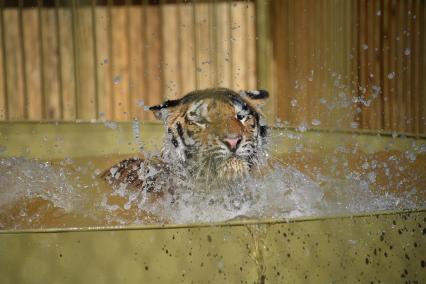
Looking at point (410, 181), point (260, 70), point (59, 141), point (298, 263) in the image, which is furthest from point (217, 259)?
point (260, 70)

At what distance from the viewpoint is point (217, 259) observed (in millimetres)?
788

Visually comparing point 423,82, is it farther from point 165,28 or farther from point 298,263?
point 298,263

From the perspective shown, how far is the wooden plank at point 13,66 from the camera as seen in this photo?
262 centimetres

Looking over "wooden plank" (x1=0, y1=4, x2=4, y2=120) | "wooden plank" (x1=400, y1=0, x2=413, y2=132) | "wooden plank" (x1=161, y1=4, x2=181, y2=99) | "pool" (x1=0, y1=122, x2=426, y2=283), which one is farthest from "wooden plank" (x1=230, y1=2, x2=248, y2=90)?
"pool" (x1=0, y1=122, x2=426, y2=283)

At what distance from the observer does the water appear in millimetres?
1154

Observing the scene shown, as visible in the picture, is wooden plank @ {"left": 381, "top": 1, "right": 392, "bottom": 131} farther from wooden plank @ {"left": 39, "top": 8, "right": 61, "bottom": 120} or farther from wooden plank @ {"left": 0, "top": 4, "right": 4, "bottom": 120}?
wooden plank @ {"left": 0, "top": 4, "right": 4, "bottom": 120}

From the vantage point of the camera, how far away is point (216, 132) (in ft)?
4.40

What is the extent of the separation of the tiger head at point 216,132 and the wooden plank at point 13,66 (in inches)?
54.5

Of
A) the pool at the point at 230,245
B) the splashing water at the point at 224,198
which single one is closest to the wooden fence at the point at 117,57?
the splashing water at the point at 224,198

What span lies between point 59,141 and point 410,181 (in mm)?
905

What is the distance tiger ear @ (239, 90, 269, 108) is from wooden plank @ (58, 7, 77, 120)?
139 cm

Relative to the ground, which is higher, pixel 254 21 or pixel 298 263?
pixel 254 21

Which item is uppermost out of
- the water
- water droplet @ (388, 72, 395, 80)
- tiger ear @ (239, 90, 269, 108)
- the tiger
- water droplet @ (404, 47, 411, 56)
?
water droplet @ (404, 47, 411, 56)

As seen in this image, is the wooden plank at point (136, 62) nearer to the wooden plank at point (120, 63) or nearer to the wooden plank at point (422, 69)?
the wooden plank at point (120, 63)
